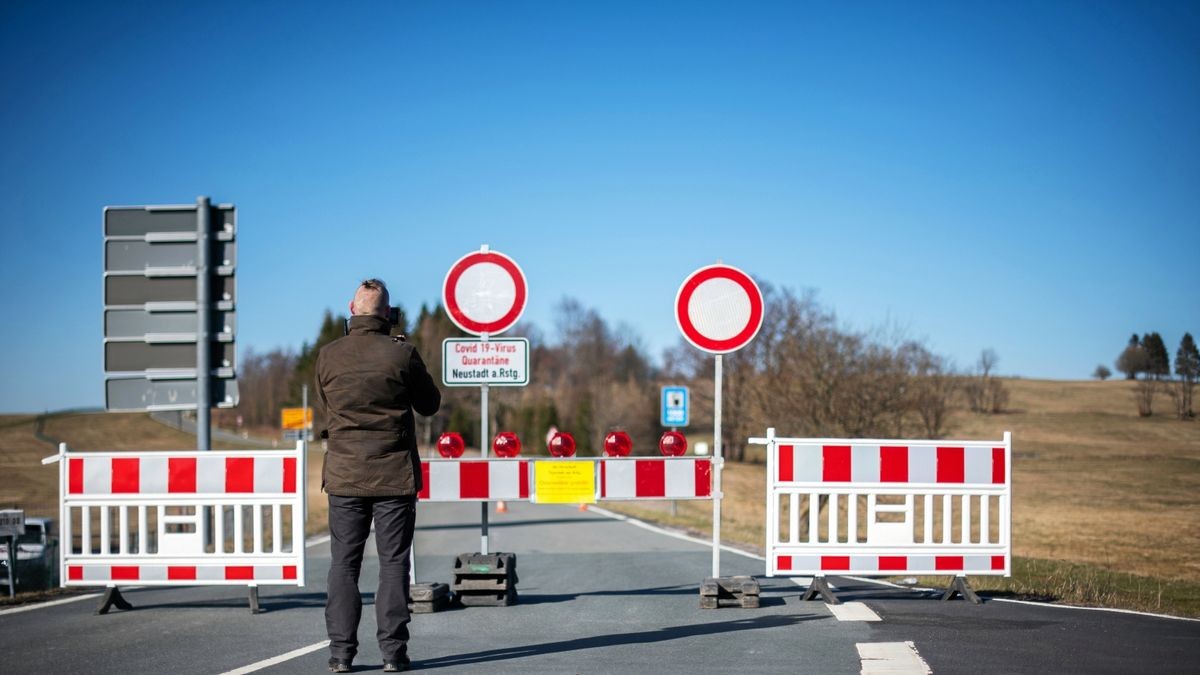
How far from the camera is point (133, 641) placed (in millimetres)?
7035

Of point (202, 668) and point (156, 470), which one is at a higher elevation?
point (156, 470)

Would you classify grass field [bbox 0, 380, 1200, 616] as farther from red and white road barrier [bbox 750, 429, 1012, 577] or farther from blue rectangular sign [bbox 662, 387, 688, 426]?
blue rectangular sign [bbox 662, 387, 688, 426]

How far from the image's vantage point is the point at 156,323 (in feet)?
37.2

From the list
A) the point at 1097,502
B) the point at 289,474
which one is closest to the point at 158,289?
the point at 289,474

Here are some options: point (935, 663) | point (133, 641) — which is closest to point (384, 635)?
point (133, 641)

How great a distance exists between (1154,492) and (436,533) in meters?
14.2

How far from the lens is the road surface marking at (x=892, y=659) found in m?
5.70

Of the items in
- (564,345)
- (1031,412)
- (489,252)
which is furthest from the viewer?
(564,345)

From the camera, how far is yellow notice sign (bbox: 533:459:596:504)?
336 inches

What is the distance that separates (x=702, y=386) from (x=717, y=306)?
55.1 metres

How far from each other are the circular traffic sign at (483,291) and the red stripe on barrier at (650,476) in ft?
5.54

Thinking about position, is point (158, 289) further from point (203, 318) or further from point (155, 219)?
point (155, 219)

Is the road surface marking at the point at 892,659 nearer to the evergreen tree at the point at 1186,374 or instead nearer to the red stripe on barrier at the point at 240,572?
the red stripe on barrier at the point at 240,572

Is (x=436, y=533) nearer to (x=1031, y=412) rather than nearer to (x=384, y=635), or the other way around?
(x=384, y=635)
